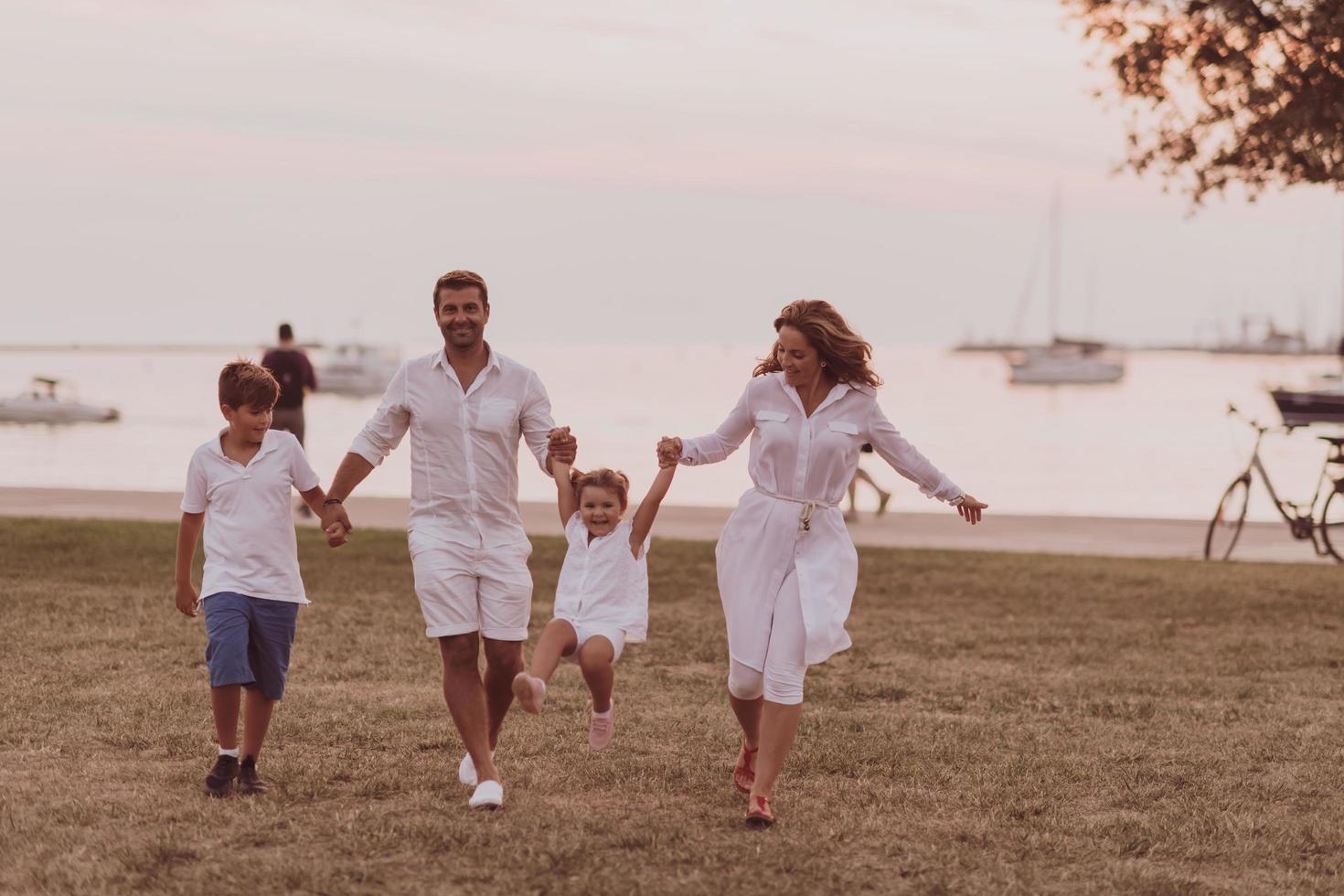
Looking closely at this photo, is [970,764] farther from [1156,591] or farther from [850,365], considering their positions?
[1156,591]

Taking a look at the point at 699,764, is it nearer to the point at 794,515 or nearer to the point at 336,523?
the point at 794,515

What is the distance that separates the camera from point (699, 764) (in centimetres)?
673

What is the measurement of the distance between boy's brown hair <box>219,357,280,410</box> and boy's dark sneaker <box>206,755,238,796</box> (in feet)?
4.45

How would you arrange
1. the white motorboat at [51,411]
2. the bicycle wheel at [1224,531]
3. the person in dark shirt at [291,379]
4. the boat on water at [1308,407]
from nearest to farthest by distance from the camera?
the boat on water at [1308,407] < the bicycle wheel at [1224,531] < the person in dark shirt at [291,379] < the white motorboat at [51,411]

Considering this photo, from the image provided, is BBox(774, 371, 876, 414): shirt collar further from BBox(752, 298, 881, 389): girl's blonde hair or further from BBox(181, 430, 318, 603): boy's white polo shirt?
BBox(181, 430, 318, 603): boy's white polo shirt

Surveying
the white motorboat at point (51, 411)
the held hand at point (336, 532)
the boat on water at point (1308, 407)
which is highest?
the boat on water at point (1308, 407)

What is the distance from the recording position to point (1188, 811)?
19.9 feet

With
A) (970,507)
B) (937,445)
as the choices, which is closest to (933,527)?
(970,507)

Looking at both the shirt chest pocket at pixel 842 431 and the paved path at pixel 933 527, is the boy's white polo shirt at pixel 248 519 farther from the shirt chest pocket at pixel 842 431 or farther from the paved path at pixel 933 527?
the paved path at pixel 933 527

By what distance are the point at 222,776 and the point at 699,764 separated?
1.96 m

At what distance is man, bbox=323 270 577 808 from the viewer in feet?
19.0

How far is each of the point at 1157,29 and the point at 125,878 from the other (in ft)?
39.7

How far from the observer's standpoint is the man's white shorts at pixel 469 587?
577 cm

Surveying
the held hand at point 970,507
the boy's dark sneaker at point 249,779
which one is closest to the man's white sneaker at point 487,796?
the boy's dark sneaker at point 249,779
